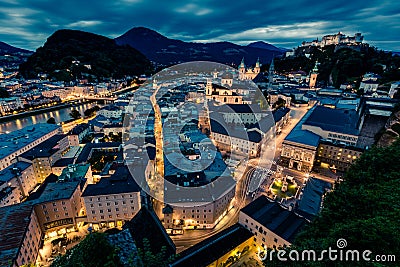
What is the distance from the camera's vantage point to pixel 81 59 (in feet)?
319

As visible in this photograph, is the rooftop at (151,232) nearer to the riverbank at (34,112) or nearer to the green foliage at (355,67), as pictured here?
the riverbank at (34,112)

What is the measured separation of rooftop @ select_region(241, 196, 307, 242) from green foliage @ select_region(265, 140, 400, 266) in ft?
14.5

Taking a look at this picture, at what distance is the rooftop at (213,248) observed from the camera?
11165mm

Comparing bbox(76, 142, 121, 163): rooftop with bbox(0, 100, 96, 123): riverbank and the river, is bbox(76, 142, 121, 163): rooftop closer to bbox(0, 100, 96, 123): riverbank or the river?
the river

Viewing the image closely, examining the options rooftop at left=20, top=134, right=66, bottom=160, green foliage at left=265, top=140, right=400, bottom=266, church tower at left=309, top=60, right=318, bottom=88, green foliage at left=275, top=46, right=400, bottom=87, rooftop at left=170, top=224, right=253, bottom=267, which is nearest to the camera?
green foliage at left=265, top=140, right=400, bottom=266

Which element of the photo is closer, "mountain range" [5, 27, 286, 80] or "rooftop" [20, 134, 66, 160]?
"rooftop" [20, 134, 66, 160]

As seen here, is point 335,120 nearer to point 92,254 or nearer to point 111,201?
point 111,201

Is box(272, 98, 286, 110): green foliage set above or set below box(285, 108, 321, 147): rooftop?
above

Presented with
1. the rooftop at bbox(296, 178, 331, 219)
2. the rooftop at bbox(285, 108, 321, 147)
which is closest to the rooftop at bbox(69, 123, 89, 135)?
the rooftop at bbox(285, 108, 321, 147)

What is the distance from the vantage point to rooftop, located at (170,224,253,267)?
36.6 ft

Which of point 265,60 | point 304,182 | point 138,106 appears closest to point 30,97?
point 138,106

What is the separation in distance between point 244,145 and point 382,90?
35.8 metres

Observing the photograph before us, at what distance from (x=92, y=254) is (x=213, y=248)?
8910mm

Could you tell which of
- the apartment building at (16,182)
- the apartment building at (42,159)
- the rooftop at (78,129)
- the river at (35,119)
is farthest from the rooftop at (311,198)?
the river at (35,119)
